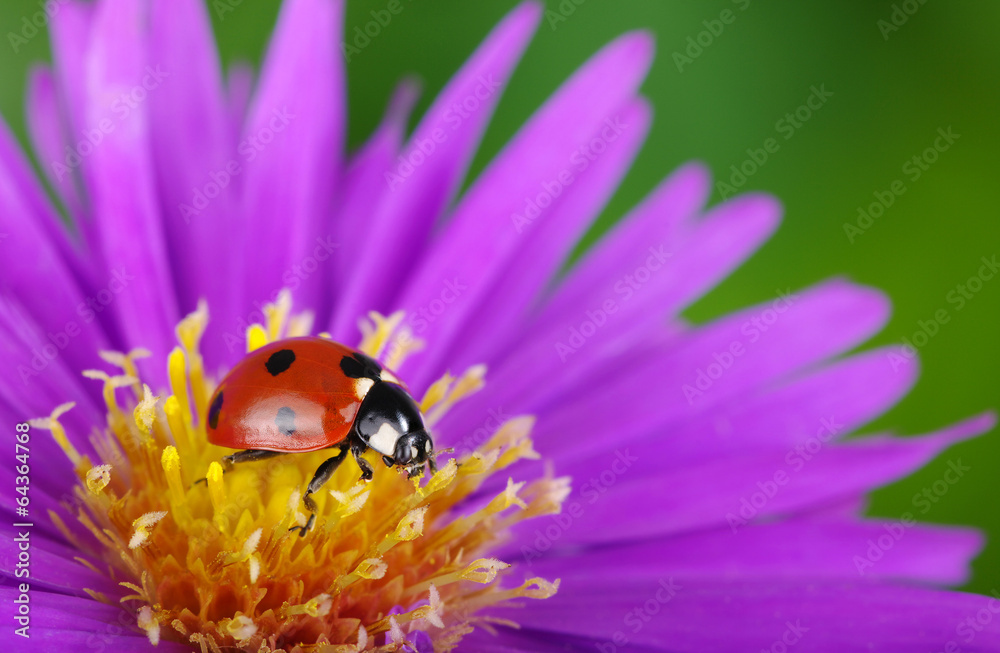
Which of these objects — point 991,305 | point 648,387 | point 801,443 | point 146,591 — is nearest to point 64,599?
point 146,591

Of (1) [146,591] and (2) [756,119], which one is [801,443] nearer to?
(2) [756,119]
